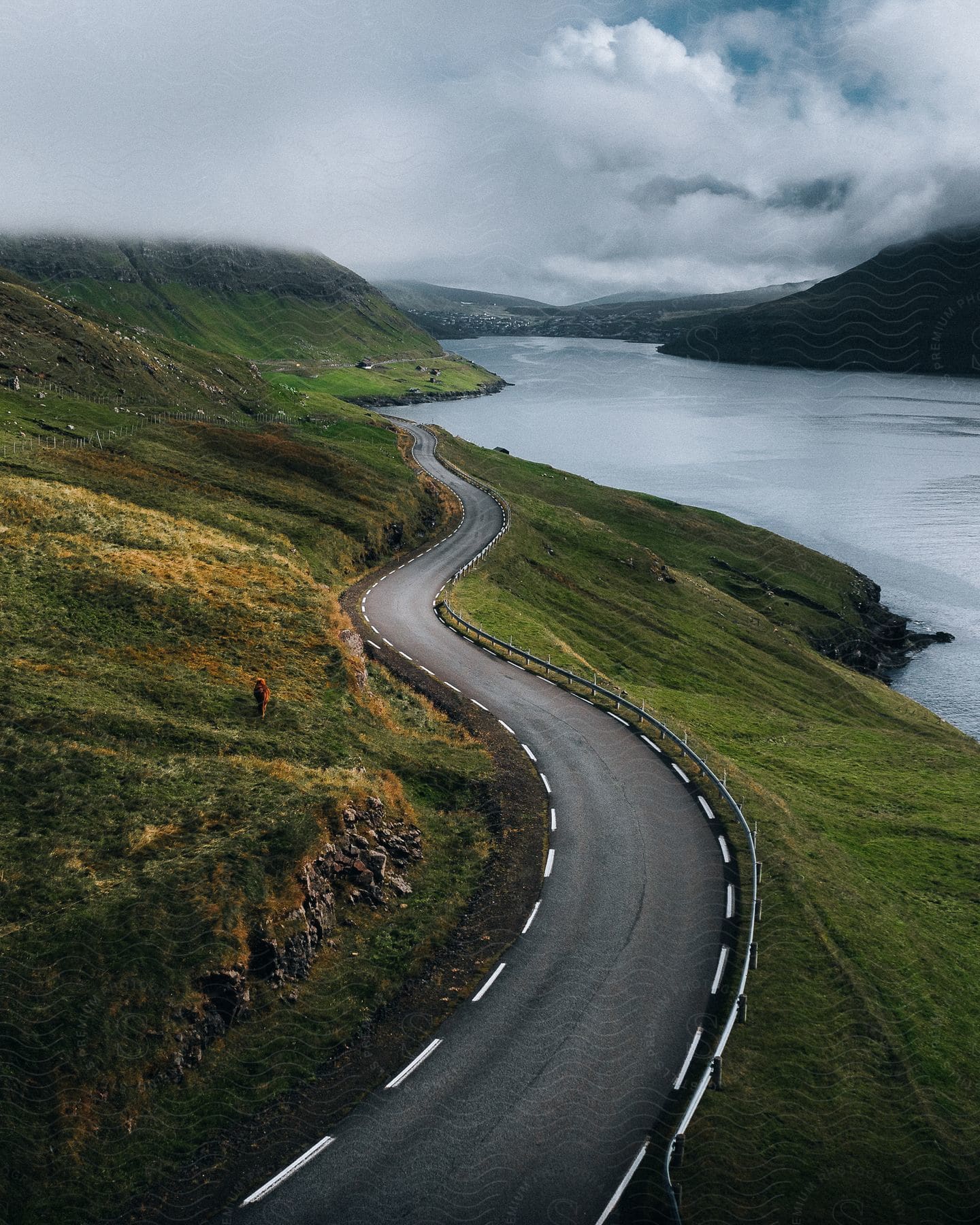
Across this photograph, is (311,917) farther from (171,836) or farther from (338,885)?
(171,836)

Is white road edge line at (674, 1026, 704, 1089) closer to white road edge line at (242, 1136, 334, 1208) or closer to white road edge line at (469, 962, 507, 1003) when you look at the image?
white road edge line at (469, 962, 507, 1003)

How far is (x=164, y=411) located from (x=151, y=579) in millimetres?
61941

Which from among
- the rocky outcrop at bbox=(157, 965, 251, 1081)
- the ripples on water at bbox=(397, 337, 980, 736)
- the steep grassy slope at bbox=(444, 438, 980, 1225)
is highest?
the ripples on water at bbox=(397, 337, 980, 736)

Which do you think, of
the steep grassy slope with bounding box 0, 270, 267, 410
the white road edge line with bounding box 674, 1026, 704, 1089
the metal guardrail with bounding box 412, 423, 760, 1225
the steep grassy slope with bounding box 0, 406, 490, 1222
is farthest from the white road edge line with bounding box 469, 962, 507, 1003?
the steep grassy slope with bounding box 0, 270, 267, 410

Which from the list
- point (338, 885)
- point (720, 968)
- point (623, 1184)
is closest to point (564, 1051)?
point (623, 1184)

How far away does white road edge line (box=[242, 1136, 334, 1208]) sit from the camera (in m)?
14.0

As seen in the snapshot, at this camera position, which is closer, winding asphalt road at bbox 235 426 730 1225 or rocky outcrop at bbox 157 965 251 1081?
winding asphalt road at bbox 235 426 730 1225

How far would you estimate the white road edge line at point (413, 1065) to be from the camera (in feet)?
54.9

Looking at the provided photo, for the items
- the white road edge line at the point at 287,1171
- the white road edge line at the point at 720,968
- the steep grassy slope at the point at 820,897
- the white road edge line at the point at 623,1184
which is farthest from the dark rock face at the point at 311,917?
the steep grassy slope at the point at 820,897

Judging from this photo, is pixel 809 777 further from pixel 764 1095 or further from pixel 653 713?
pixel 764 1095

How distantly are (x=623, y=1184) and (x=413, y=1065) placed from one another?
5106mm

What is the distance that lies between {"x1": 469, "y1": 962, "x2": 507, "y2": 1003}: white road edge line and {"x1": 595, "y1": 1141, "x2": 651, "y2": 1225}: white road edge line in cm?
528

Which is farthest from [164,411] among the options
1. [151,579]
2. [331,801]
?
[331,801]

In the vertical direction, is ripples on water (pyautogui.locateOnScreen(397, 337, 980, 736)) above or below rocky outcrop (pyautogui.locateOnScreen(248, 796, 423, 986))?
above
